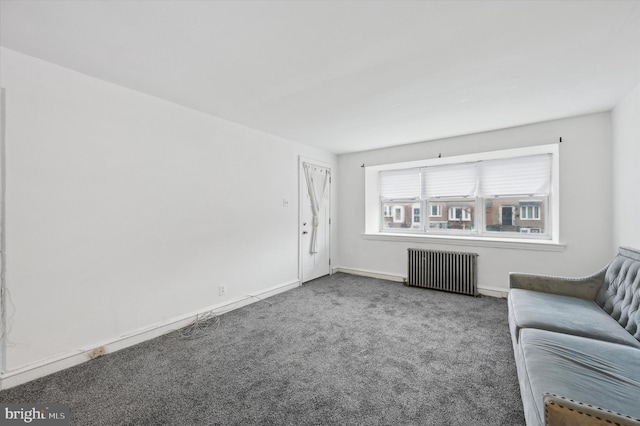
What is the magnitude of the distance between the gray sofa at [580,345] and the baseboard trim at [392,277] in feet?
4.11

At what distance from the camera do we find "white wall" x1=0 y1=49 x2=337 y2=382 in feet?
6.52

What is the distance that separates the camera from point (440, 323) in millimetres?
2967

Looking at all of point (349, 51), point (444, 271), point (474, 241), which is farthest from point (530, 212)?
point (349, 51)

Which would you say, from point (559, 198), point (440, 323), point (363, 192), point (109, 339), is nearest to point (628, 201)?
point (559, 198)

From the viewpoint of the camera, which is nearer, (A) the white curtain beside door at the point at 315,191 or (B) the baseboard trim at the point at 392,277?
(B) the baseboard trim at the point at 392,277

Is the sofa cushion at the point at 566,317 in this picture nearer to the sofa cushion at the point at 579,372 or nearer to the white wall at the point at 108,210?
the sofa cushion at the point at 579,372

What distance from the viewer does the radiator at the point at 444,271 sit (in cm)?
396

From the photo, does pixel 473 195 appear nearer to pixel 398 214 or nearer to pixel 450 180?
pixel 450 180

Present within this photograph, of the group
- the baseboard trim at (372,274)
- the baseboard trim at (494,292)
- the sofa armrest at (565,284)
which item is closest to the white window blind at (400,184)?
the baseboard trim at (372,274)

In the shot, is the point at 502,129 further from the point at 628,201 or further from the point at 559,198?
the point at 628,201

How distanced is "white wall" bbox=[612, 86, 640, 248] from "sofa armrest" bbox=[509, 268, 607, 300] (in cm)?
55

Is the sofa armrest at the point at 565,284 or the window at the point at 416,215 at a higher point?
the window at the point at 416,215

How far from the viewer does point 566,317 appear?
1.98 meters

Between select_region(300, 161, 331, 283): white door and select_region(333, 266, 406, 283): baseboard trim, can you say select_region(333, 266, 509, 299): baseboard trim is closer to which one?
select_region(333, 266, 406, 283): baseboard trim
